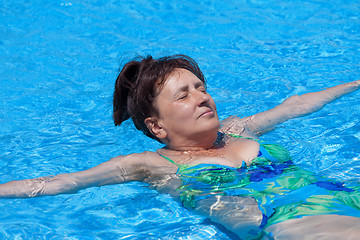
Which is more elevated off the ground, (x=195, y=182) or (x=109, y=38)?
(x=109, y=38)

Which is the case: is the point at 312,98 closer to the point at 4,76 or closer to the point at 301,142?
the point at 301,142

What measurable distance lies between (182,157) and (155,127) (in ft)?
1.03

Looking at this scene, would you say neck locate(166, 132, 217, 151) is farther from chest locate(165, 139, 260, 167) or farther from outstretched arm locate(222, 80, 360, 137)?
outstretched arm locate(222, 80, 360, 137)

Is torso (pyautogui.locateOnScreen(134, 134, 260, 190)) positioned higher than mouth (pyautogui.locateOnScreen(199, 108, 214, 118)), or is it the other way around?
mouth (pyautogui.locateOnScreen(199, 108, 214, 118))

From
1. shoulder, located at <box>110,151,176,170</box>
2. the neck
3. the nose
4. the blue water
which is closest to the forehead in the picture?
the nose

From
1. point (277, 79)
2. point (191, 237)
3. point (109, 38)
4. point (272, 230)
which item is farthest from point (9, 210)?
point (109, 38)

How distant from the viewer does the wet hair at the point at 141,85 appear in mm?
3451

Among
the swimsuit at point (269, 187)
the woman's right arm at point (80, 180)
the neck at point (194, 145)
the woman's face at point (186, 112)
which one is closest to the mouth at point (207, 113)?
the woman's face at point (186, 112)

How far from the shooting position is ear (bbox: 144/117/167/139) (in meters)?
3.46

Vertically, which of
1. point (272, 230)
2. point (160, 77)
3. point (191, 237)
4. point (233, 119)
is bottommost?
point (191, 237)

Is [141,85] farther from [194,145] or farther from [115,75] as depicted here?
[115,75]

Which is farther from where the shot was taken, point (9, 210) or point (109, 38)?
point (109, 38)

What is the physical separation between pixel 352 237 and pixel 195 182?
42.8 inches

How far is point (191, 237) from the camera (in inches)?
121
